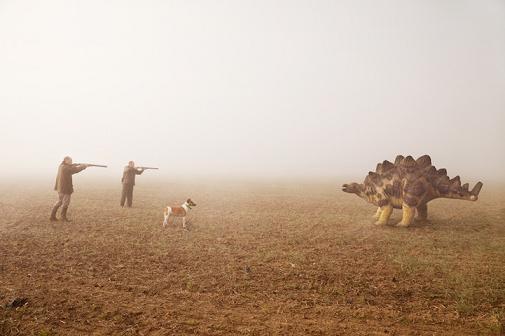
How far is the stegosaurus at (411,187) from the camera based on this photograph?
12.8 meters

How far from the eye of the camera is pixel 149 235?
12016mm

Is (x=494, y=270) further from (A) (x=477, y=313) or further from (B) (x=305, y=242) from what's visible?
(B) (x=305, y=242)

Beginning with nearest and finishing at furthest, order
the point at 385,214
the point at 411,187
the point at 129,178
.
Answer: the point at 411,187
the point at 385,214
the point at 129,178

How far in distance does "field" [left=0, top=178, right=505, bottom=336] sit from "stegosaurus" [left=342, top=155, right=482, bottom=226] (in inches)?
38.2

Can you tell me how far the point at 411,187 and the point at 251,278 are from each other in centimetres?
835

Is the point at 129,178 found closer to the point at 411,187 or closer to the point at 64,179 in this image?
the point at 64,179

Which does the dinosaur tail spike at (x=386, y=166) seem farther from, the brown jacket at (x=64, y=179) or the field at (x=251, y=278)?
the brown jacket at (x=64, y=179)

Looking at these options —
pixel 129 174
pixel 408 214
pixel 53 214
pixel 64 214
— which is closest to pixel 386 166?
pixel 408 214

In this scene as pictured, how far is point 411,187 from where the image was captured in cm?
1290

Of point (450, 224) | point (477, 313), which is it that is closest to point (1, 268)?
point (477, 313)

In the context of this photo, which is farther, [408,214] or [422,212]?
[422,212]

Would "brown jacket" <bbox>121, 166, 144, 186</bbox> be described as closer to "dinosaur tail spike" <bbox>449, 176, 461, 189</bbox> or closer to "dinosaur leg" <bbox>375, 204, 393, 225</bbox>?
"dinosaur leg" <bbox>375, 204, 393, 225</bbox>

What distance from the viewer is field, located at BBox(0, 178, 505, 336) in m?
5.91

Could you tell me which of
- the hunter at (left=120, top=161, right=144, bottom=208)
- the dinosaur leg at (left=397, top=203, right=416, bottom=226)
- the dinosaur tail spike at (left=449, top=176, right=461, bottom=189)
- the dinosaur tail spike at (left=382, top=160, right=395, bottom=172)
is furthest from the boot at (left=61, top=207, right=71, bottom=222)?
the dinosaur tail spike at (left=449, top=176, right=461, bottom=189)
